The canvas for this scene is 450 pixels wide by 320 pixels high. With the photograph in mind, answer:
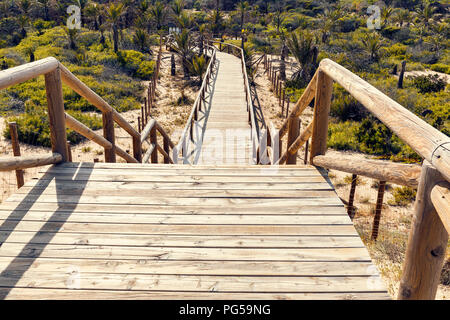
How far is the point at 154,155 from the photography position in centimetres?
652

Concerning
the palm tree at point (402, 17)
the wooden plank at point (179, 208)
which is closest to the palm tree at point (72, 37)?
the wooden plank at point (179, 208)

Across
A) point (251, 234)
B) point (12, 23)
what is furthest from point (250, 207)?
point (12, 23)

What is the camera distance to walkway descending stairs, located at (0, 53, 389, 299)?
2.12 meters

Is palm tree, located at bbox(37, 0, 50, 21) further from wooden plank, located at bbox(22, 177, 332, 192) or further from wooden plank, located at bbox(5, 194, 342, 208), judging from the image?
wooden plank, located at bbox(5, 194, 342, 208)

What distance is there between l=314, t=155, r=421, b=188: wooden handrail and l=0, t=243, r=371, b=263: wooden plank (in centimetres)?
54

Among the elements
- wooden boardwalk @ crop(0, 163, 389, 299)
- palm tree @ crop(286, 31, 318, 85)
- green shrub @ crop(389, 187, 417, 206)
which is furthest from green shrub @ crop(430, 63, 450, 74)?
wooden boardwalk @ crop(0, 163, 389, 299)

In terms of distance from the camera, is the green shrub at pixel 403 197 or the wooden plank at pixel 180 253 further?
the green shrub at pixel 403 197

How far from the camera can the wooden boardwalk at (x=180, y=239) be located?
2.11m

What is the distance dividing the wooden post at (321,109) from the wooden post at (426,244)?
2036 millimetres

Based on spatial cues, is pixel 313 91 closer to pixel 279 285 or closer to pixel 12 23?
pixel 279 285

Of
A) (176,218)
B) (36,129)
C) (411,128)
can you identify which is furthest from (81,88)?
(36,129)

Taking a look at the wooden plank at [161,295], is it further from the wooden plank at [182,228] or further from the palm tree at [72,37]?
the palm tree at [72,37]

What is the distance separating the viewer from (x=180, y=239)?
2.55m

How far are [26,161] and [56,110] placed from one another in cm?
64
